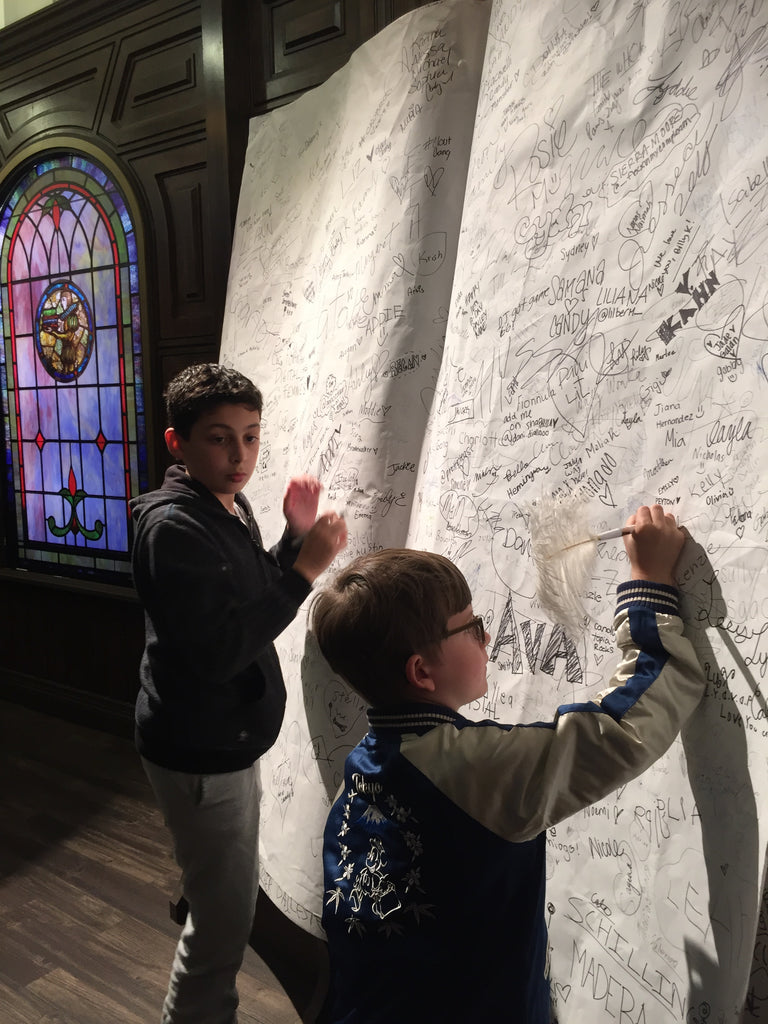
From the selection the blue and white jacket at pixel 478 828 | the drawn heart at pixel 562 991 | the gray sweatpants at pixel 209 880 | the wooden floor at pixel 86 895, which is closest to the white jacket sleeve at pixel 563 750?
the blue and white jacket at pixel 478 828

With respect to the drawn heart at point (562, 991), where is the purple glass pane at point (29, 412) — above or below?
above

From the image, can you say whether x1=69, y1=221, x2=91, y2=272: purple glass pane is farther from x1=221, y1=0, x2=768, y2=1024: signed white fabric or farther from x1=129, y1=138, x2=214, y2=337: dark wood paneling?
x1=221, y1=0, x2=768, y2=1024: signed white fabric

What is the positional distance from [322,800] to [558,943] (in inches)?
25.1

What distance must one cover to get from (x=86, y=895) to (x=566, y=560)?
1838 mm

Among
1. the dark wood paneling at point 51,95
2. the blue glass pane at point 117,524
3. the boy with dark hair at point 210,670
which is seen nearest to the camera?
the boy with dark hair at point 210,670

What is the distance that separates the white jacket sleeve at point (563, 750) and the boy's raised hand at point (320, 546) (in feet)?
1.73

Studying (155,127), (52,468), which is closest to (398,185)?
(155,127)

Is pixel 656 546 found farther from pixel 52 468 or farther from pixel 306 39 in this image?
pixel 52 468

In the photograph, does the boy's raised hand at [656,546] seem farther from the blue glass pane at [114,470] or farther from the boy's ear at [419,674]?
the blue glass pane at [114,470]

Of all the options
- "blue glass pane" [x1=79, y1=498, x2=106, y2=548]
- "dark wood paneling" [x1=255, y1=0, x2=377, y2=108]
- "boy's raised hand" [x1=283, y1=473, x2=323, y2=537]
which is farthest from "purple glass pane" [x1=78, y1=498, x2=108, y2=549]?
"boy's raised hand" [x1=283, y1=473, x2=323, y2=537]

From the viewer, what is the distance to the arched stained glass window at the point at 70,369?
3199 mm

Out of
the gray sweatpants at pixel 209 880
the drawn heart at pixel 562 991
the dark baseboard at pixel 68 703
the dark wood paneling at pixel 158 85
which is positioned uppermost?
the dark wood paneling at pixel 158 85

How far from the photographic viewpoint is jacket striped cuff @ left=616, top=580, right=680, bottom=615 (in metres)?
0.96

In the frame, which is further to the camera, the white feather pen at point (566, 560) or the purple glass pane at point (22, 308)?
the purple glass pane at point (22, 308)
